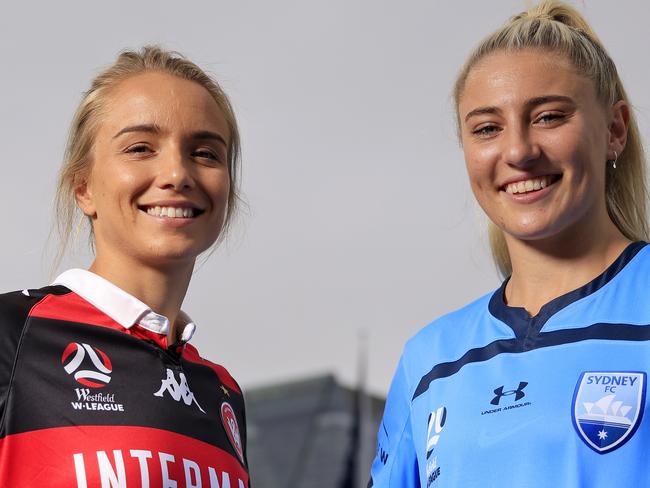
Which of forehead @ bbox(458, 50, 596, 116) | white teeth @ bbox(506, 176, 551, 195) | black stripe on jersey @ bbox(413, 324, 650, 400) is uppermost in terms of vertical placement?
forehead @ bbox(458, 50, 596, 116)

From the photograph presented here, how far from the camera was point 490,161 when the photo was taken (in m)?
3.99

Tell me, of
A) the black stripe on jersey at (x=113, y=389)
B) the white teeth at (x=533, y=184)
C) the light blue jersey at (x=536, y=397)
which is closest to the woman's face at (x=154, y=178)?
the black stripe on jersey at (x=113, y=389)

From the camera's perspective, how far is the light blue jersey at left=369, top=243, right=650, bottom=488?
3.61 m

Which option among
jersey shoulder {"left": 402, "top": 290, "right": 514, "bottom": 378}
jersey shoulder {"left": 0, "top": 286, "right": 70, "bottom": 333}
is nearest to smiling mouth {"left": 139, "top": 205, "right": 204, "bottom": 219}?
jersey shoulder {"left": 0, "top": 286, "right": 70, "bottom": 333}

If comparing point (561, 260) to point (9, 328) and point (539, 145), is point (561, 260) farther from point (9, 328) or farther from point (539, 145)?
point (9, 328)

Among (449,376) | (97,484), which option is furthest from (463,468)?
(97,484)

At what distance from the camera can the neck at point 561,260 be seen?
4.00 meters

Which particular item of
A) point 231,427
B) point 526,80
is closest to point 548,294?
point 526,80

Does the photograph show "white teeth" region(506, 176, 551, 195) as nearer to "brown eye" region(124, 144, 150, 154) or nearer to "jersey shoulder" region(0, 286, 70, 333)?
"brown eye" region(124, 144, 150, 154)

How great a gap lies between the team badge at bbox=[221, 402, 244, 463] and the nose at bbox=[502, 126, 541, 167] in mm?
1459

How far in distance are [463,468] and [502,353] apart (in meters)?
0.42

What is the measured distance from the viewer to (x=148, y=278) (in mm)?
4297

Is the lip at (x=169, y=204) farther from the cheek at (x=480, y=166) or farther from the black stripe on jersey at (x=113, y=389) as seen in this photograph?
Result: the cheek at (x=480, y=166)

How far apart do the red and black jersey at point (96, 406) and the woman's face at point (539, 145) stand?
1.28 meters
